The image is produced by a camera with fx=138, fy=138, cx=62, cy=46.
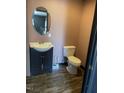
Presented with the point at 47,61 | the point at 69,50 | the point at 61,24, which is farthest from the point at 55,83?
the point at 61,24

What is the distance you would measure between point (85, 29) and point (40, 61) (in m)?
1.73

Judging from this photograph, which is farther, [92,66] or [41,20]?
[41,20]

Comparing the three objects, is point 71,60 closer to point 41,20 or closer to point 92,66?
point 41,20

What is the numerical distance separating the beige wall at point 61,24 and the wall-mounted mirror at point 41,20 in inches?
4.3

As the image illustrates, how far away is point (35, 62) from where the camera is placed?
3.75 metres

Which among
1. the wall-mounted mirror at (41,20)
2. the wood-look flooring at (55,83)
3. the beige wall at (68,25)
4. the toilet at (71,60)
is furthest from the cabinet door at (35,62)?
the toilet at (71,60)

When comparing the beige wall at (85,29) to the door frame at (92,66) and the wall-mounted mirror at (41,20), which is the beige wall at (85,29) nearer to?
the wall-mounted mirror at (41,20)

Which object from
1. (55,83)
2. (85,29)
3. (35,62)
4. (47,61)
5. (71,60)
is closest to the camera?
(55,83)

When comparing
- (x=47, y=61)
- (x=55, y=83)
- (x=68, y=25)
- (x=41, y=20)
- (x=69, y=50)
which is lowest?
(x=55, y=83)

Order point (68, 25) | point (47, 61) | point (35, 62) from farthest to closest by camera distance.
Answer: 1. point (68, 25)
2. point (47, 61)
3. point (35, 62)

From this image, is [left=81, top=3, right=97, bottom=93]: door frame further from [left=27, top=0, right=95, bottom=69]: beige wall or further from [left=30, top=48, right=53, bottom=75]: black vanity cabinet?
[left=27, top=0, right=95, bottom=69]: beige wall

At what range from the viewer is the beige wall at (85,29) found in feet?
13.5
